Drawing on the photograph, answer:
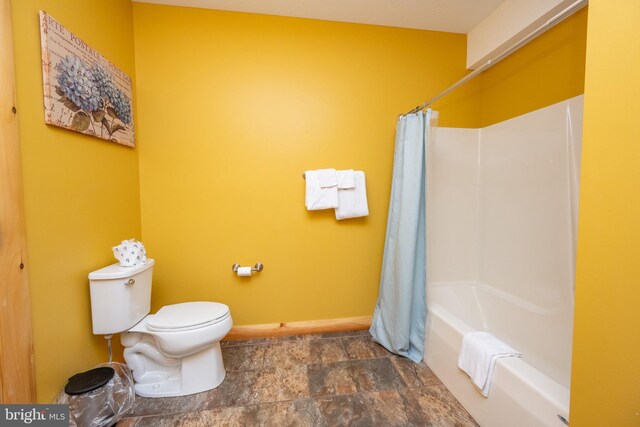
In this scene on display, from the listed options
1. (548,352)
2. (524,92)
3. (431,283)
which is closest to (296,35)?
(524,92)

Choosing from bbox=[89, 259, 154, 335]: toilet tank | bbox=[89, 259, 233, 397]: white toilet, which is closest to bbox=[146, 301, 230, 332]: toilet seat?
bbox=[89, 259, 233, 397]: white toilet

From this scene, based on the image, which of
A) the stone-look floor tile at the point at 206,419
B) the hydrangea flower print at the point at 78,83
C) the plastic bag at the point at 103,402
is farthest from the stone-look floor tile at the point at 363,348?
the hydrangea flower print at the point at 78,83

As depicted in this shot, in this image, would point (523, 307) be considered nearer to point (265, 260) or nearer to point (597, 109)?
point (597, 109)

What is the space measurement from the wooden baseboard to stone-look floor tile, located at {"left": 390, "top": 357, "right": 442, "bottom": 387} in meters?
0.42

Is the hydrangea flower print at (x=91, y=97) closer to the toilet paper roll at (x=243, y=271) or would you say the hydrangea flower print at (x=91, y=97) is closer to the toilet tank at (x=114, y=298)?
the toilet tank at (x=114, y=298)

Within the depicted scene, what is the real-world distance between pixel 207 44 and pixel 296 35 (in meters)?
0.64

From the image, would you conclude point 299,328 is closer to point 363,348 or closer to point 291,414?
point 363,348

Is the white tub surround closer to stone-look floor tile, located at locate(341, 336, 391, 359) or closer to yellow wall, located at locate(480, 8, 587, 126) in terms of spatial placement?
yellow wall, located at locate(480, 8, 587, 126)

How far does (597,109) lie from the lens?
0.65 m

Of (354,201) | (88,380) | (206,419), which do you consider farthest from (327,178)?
(88,380)

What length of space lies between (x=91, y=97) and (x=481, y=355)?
2.31 meters

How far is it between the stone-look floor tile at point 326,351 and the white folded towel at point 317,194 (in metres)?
1.00

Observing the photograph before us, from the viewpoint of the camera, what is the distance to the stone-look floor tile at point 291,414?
3.88 feet

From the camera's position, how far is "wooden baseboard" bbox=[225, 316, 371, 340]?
1904 mm
